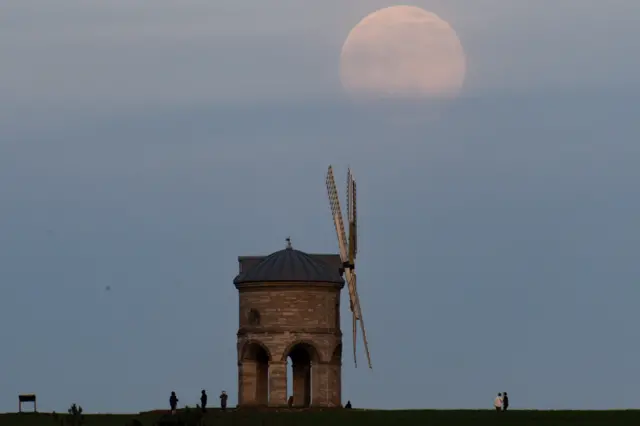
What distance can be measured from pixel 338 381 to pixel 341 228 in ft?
35.7

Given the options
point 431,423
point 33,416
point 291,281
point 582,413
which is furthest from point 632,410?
point 33,416

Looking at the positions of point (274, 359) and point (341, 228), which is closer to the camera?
point (274, 359)

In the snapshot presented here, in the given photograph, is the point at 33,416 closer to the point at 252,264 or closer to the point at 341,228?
the point at 252,264

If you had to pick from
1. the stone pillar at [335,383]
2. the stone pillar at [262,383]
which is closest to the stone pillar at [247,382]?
the stone pillar at [262,383]

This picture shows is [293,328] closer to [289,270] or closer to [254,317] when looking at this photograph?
[254,317]

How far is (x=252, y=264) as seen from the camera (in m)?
105

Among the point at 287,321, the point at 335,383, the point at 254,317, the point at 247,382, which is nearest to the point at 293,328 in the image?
the point at 287,321

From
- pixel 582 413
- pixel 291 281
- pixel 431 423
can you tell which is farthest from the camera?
pixel 291 281

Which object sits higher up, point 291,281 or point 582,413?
point 291,281

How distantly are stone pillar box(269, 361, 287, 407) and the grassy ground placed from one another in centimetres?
952

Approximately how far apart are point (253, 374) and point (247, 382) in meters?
0.52

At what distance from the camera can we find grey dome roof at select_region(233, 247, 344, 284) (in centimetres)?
10294

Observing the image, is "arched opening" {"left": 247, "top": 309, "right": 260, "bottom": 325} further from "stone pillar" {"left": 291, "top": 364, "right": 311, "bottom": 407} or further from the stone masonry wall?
Result: "stone pillar" {"left": 291, "top": 364, "right": 311, "bottom": 407}

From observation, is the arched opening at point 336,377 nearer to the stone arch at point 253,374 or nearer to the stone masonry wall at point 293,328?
the stone masonry wall at point 293,328
